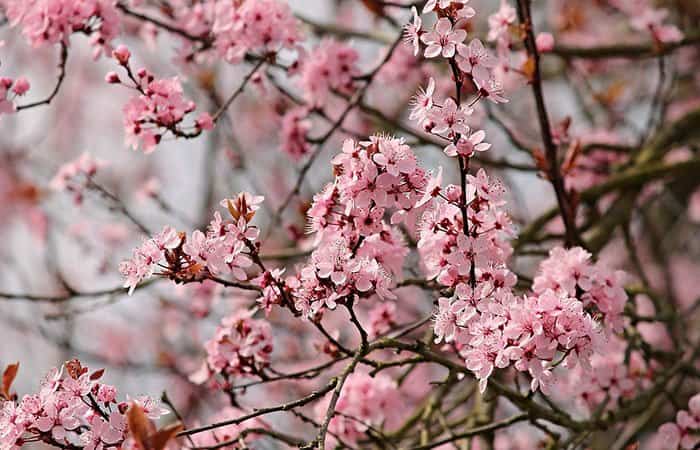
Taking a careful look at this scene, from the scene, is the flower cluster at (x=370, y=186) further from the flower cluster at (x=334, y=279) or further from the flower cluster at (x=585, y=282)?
the flower cluster at (x=585, y=282)

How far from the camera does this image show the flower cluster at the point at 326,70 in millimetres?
3043

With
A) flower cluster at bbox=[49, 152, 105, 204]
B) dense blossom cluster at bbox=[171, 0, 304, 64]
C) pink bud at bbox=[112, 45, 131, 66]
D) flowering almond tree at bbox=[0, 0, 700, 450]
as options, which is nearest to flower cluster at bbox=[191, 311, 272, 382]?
flowering almond tree at bbox=[0, 0, 700, 450]

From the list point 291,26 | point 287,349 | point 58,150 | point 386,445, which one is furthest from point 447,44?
point 58,150

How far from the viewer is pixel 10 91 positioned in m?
2.52

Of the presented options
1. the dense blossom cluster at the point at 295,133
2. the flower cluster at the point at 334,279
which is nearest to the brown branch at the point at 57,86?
the dense blossom cluster at the point at 295,133

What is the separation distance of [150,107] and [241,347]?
0.70m

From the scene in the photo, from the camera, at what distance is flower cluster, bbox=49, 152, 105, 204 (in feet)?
11.0

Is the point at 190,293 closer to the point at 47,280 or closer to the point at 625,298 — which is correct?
the point at 625,298

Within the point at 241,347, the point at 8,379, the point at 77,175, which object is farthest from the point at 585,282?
the point at 77,175

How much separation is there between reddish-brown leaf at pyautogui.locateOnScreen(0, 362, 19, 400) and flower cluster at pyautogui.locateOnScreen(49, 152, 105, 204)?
50.9 inches

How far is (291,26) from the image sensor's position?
2.79 metres

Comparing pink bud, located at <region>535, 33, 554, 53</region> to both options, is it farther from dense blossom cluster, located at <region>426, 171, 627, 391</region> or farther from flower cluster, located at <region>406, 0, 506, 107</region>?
flower cluster, located at <region>406, 0, 506, 107</region>

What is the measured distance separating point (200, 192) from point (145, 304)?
160 cm

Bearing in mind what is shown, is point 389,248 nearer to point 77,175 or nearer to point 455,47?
point 455,47
